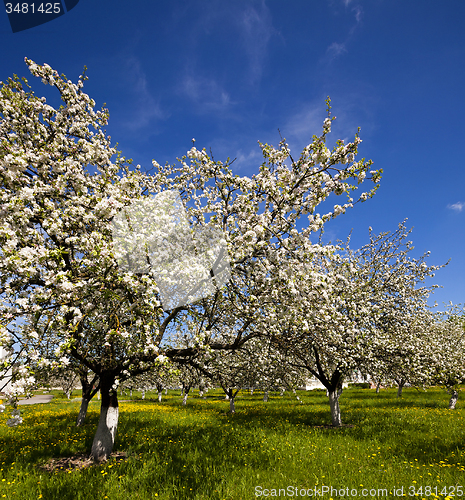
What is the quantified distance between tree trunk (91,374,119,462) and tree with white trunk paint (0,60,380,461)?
33mm

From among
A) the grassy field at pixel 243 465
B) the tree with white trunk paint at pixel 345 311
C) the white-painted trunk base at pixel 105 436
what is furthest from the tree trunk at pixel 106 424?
the tree with white trunk paint at pixel 345 311

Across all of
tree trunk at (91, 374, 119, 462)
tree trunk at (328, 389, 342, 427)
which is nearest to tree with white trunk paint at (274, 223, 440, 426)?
tree trunk at (328, 389, 342, 427)

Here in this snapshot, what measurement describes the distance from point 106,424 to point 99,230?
23.4 feet

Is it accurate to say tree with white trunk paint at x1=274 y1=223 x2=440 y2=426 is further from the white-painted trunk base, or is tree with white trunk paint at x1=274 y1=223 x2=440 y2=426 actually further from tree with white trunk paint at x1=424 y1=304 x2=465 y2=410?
the white-painted trunk base

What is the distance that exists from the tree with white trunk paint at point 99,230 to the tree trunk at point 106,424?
33 millimetres

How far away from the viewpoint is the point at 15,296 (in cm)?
654

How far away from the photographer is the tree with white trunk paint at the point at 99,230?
5.95 m

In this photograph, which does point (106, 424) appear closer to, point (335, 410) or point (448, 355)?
point (335, 410)

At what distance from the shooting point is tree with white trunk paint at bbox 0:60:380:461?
234 inches

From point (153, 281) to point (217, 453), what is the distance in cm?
693

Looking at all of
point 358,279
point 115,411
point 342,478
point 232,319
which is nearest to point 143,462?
point 115,411

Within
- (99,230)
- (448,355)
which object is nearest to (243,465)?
(99,230)

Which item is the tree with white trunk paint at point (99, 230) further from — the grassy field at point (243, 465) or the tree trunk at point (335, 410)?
the tree trunk at point (335, 410)

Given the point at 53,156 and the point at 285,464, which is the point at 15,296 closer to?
the point at 53,156
